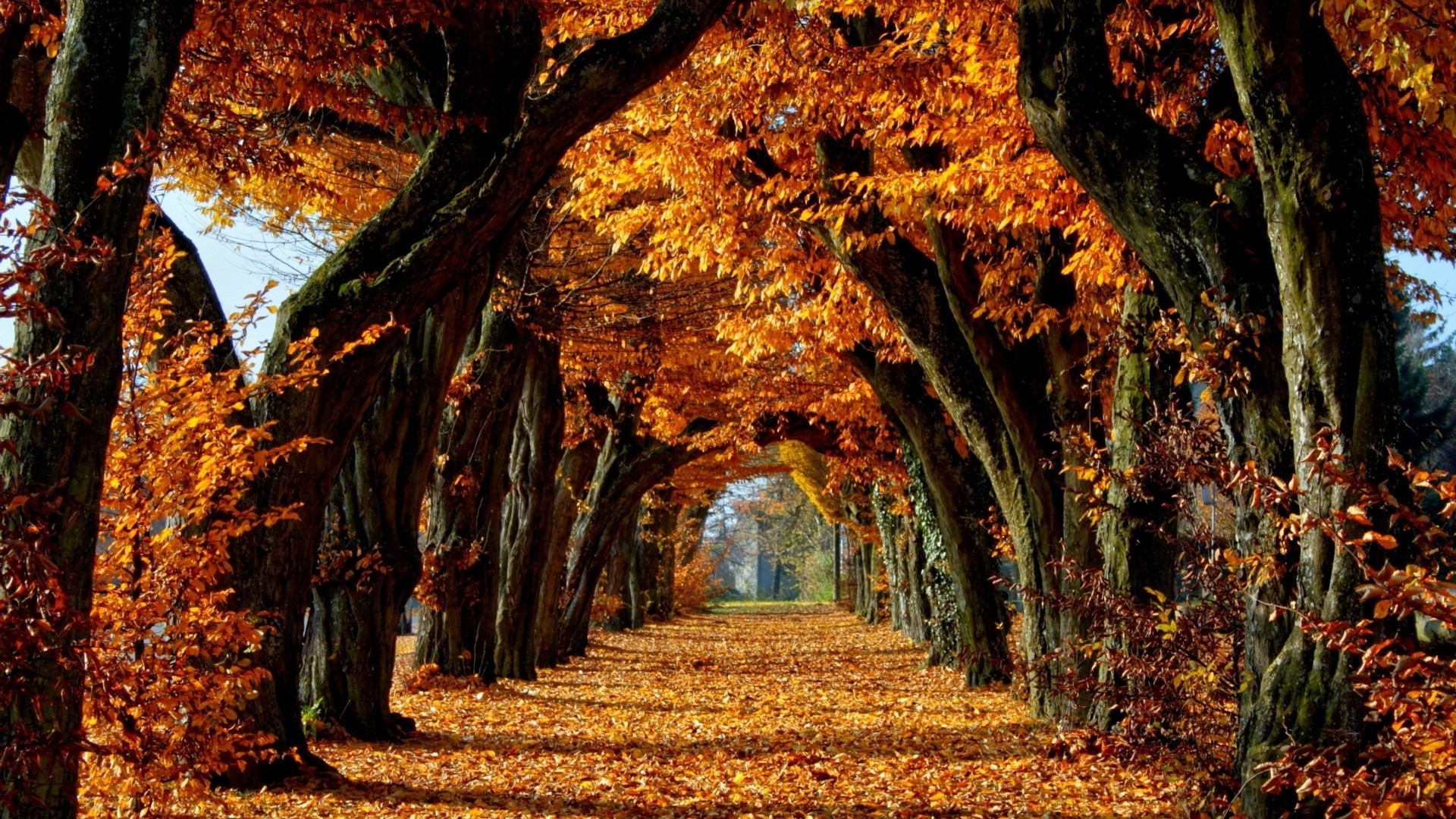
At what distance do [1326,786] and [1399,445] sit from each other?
162 cm

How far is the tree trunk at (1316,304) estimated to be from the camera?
418 cm

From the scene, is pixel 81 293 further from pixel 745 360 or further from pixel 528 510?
pixel 528 510

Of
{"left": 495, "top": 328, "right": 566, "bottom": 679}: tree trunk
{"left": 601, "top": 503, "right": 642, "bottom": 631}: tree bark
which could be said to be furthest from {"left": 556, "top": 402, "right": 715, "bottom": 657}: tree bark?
{"left": 601, "top": 503, "right": 642, "bottom": 631}: tree bark

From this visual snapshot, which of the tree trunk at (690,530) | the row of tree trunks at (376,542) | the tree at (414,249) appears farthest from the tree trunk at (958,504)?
the tree trunk at (690,530)

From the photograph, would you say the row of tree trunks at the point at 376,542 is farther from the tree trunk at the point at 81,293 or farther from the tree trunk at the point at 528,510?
the tree trunk at the point at 528,510

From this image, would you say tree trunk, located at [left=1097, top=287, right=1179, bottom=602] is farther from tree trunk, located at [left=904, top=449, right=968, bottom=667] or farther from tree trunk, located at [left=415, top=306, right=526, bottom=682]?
tree trunk, located at [left=415, top=306, right=526, bottom=682]

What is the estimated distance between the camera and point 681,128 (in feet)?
33.6

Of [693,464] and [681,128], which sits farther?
[693,464]

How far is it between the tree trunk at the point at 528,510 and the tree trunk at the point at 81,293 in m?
10.2

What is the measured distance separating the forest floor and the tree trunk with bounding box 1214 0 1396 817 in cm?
197

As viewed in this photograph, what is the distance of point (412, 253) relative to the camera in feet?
18.8

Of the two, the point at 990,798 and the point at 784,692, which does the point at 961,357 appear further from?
the point at 784,692

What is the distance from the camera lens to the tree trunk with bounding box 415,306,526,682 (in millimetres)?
12031

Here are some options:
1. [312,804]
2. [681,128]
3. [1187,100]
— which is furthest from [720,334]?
[312,804]
